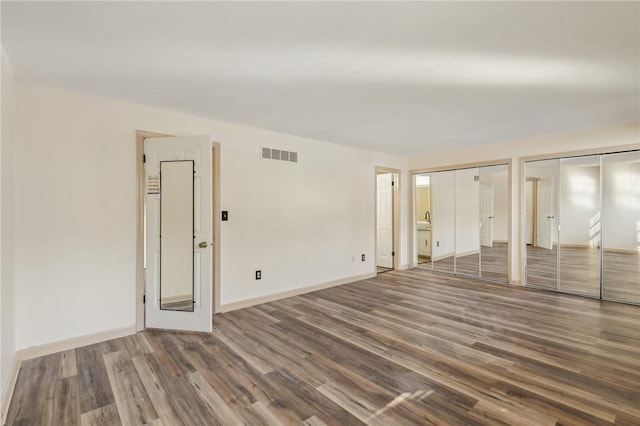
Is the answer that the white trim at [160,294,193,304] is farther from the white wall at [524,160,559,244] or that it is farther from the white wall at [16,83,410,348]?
the white wall at [524,160,559,244]

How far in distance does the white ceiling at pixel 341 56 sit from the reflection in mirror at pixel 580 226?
3.41 feet

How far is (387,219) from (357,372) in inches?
178

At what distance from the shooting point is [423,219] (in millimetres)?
7250

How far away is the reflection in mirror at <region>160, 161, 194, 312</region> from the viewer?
3314mm

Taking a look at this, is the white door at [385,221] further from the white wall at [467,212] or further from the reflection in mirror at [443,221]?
the white wall at [467,212]

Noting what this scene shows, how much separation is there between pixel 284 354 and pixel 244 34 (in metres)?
2.66

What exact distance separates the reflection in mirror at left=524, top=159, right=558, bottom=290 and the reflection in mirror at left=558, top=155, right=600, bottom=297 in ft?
0.36

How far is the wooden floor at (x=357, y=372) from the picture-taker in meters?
1.91

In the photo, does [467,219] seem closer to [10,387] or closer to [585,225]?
[585,225]

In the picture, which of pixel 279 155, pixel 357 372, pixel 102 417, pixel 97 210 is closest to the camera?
pixel 102 417

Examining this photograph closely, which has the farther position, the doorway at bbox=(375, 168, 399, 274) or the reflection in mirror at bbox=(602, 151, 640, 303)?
the doorway at bbox=(375, 168, 399, 274)

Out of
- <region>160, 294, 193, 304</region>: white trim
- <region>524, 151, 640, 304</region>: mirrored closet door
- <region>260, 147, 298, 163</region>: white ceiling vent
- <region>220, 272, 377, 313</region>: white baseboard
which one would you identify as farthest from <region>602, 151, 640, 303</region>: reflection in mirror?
<region>160, 294, 193, 304</region>: white trim

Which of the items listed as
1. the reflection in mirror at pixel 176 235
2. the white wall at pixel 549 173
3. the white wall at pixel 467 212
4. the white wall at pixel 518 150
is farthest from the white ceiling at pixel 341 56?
the white wall at pixel 467 212

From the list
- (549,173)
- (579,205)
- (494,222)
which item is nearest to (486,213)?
(494,222)
